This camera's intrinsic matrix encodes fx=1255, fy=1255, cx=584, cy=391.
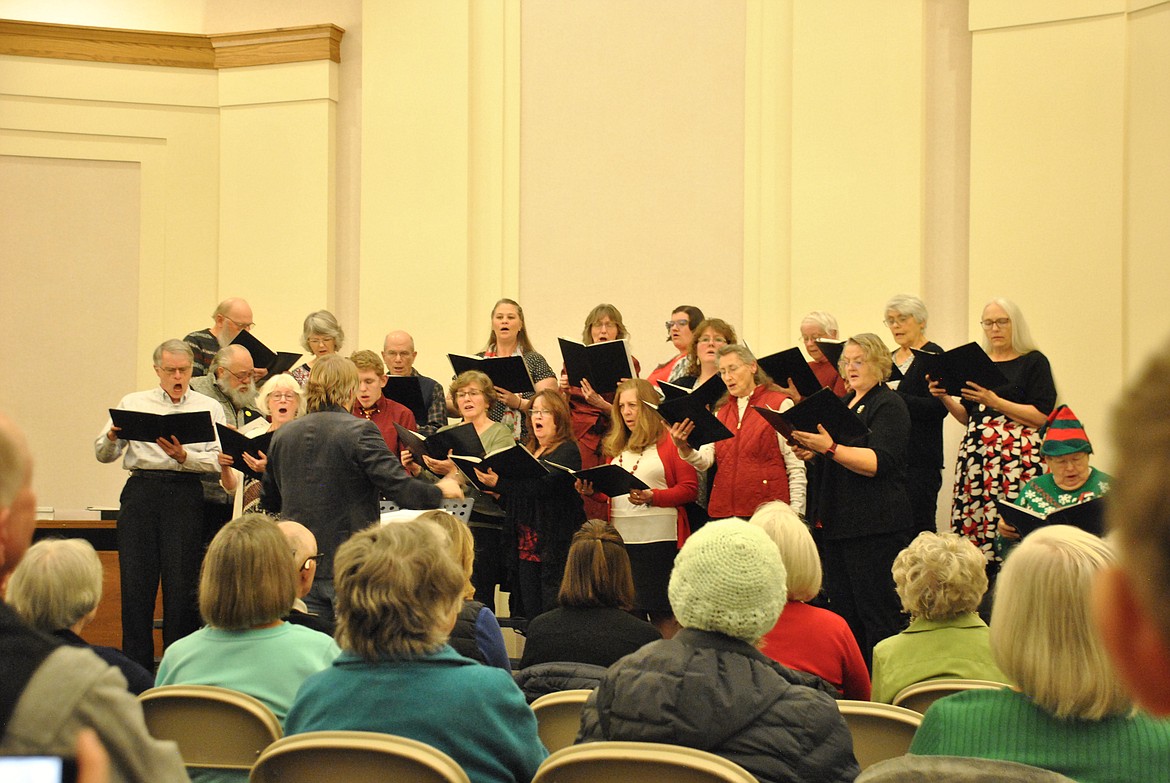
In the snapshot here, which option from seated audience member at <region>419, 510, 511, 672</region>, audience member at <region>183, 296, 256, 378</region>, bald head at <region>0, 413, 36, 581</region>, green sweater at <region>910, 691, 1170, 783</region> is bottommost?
seated audience member at <region>419, 510, 511, 672</region>

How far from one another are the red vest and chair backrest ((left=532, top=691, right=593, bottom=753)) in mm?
2955

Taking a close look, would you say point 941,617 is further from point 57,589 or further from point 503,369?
point 503,369

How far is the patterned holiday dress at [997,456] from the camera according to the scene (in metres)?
5.68

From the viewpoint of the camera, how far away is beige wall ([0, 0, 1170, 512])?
728 cm

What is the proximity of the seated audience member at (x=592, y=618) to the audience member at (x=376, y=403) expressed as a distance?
119 inches

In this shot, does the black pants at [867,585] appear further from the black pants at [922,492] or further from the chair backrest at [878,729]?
the chair backrest at [878,729]

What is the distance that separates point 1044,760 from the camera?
2.09 meters

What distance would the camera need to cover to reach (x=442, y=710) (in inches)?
97.1

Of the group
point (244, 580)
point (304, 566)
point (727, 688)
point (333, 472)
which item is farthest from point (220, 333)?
point (727, 688)

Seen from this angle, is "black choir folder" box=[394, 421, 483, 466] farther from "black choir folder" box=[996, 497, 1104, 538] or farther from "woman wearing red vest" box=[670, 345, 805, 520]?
"black choir folder" box=[996, 497, 1104, 538]

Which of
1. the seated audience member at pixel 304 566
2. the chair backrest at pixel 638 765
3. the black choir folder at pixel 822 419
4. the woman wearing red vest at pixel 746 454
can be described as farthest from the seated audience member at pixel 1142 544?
the woman wearing red vest at pixel 746 454

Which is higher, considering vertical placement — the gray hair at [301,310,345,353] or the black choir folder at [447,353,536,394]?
the gray hair at [301,310,345,353]

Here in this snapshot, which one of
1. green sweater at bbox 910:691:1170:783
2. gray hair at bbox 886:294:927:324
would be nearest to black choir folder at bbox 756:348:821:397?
gray hair at bbox 886:294:927:324

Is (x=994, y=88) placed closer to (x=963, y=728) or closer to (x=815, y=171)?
(x=815, y=171)
